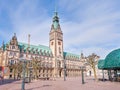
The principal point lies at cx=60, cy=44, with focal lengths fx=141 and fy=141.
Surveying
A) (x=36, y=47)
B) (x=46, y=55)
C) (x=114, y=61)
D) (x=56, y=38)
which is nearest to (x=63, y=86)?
(x=114, y=61)

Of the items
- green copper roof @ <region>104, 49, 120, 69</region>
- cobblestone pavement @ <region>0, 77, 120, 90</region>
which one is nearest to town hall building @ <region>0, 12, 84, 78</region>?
green copper roof @ <region>104, 49, 120, 69</region>

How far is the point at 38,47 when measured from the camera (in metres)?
105

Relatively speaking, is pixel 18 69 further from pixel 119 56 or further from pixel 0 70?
pixel 119 56

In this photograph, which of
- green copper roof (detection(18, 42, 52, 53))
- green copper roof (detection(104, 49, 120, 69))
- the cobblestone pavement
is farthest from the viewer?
green copper roof (detection(18, 42, 52, 53))

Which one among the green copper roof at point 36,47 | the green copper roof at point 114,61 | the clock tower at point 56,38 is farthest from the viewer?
the clock tower at point 56,38

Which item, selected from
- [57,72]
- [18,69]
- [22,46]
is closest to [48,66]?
[57,72]

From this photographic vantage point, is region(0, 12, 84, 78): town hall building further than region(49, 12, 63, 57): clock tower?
No

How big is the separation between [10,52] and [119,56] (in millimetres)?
59190

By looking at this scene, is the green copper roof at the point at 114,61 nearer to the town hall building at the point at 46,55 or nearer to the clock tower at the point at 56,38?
the town hall building at the point at 46,55

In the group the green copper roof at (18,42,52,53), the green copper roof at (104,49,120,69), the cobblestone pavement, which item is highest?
the green copper roof at (18,42,52,53)

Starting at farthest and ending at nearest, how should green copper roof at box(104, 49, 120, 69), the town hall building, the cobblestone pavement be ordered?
the town hall building
green copper roof at box(104, 49, 120, 69)
the cobblestone pavement

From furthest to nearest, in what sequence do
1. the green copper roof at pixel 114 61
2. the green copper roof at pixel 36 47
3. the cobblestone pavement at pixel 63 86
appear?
the green copper roof at pixel 36 47 → the green copper roof at pixel 114 61 → the cobblestone pavement at pixel 63 86

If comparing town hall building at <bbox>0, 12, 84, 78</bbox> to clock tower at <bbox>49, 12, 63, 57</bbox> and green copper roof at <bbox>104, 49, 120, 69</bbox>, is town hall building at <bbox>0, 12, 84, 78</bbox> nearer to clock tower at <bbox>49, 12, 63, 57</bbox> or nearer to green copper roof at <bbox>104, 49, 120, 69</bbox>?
clock tower at <bbox>49, 12, 63, 57</bbox>

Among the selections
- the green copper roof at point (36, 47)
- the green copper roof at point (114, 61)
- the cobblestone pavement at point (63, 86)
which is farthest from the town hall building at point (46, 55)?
the cobblestone pavement at point (63, 86)
